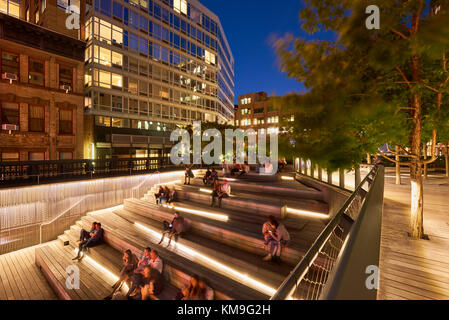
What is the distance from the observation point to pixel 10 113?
53.7 ft

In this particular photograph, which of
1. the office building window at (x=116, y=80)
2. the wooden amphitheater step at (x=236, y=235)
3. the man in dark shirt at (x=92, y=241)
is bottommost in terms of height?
the man in dark shirt at (x=92, y=241)

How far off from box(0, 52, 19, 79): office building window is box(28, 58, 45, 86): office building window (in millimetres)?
800

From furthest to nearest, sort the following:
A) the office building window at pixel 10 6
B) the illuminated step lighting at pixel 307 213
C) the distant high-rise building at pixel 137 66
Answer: the distant high-rise building at pixel 137 66 → the office building window at pixel 10 6 → the illuminated step lighting at pixel 307 213

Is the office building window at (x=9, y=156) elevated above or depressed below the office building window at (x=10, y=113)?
below

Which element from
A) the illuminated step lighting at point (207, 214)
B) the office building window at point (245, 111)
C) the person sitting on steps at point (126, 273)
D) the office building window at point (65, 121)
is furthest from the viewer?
the office building window at point (245, 111)

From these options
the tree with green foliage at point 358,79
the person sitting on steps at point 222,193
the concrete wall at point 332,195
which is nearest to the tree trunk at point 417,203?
the tree with green foliage at point 358,79

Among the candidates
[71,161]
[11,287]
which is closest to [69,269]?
[11,287]

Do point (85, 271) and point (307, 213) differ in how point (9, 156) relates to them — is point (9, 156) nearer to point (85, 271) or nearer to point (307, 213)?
point (85, 271)

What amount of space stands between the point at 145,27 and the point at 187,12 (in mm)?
11055

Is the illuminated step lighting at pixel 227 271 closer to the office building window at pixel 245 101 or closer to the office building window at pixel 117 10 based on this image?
the office building window at pixel 117 10

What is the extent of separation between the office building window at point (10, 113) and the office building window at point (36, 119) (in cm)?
79

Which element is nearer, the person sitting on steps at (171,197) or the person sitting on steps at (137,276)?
the person sitting on steps at (137,276)

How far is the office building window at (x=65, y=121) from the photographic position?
18891 mm

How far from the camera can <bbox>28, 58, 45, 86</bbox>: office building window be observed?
17438 mm
